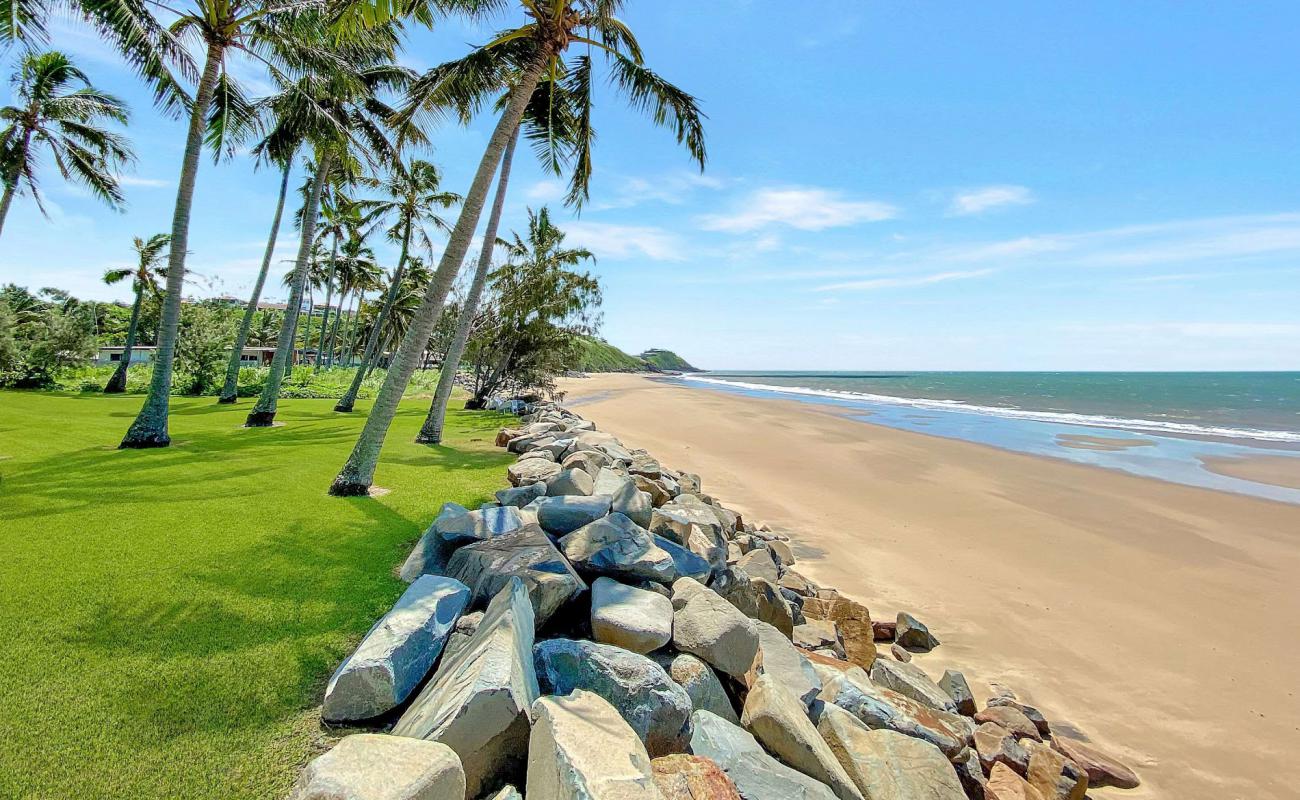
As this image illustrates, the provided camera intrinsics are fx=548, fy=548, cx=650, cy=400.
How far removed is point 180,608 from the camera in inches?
148

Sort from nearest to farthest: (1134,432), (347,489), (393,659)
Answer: (393,659)
(347,489)
(1134,432)

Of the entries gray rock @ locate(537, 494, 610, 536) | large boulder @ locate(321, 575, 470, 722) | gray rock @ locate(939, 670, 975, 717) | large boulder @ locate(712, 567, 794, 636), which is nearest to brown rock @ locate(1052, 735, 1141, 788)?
gray rock @ locate(939, 670, 975, 717)

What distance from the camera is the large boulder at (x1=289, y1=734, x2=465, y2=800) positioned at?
6.86 feet

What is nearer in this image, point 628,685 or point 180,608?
point 628,685

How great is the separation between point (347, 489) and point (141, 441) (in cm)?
559

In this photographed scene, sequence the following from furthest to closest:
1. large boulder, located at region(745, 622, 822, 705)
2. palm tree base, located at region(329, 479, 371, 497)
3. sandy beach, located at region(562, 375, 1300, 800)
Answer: palm tree base, located at region(329, 479, 371, 497), sandy beach, located at region(562, 375, 1300, 800), large boulder, located at region(745, 622, 822, 705)

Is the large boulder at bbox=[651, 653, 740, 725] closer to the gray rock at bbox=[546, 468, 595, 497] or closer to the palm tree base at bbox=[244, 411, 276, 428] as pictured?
the gray rock at bbox=[546, 468, 595, 497]

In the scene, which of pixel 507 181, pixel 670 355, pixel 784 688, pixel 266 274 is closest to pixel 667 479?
pixel 784 688

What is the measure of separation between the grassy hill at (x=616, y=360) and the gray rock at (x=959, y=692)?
17.6 meters

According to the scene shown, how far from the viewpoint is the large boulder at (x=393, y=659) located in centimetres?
290

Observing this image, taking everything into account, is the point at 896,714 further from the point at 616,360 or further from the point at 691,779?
the point at 616,360

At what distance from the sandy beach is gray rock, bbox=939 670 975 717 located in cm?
53

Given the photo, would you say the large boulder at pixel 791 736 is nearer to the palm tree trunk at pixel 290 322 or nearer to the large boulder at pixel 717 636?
the large boulder at pixel 717 636

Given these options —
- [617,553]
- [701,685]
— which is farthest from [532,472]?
[701,685]
